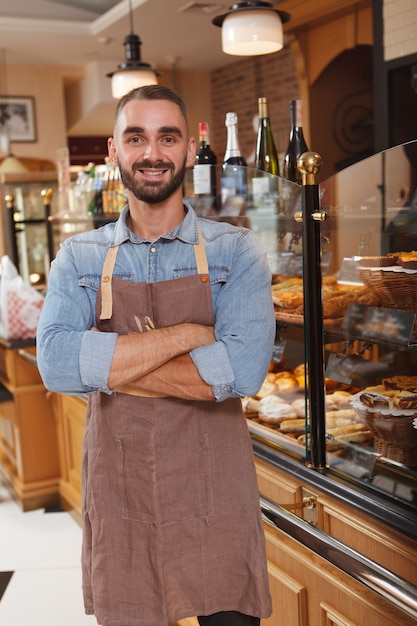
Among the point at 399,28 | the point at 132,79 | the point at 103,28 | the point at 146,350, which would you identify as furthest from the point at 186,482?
the point at 103,28

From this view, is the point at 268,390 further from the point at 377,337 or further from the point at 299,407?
the point at 377,337

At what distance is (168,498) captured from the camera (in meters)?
1.54

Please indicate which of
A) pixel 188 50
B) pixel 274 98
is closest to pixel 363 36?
pixel 274 98

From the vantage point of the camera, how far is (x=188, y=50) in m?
8.41

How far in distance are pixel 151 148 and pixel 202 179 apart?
1.20 meters

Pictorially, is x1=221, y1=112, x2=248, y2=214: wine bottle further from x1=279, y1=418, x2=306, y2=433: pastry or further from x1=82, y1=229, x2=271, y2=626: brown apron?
x1=82, y1=229, x2=271, y2=626: brown apron

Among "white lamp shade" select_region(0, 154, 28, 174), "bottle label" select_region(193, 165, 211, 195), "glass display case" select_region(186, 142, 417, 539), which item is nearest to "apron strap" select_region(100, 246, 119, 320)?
"glass display case" select_region(186, 142, 417, 539)

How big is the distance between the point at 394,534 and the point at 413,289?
562 mm

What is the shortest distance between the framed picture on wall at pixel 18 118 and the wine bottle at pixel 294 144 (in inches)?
294

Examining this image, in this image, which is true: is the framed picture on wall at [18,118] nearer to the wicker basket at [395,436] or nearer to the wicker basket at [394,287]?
the wicker basket at [394,287]

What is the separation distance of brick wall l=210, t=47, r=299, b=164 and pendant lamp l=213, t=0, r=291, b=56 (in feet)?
13.3

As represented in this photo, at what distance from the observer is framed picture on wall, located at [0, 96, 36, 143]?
922 centimetres

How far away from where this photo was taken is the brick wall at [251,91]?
7.96 meters

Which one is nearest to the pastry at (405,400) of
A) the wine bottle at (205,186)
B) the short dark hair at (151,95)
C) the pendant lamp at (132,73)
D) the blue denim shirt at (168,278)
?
the blue denim shirt at (168,278)
